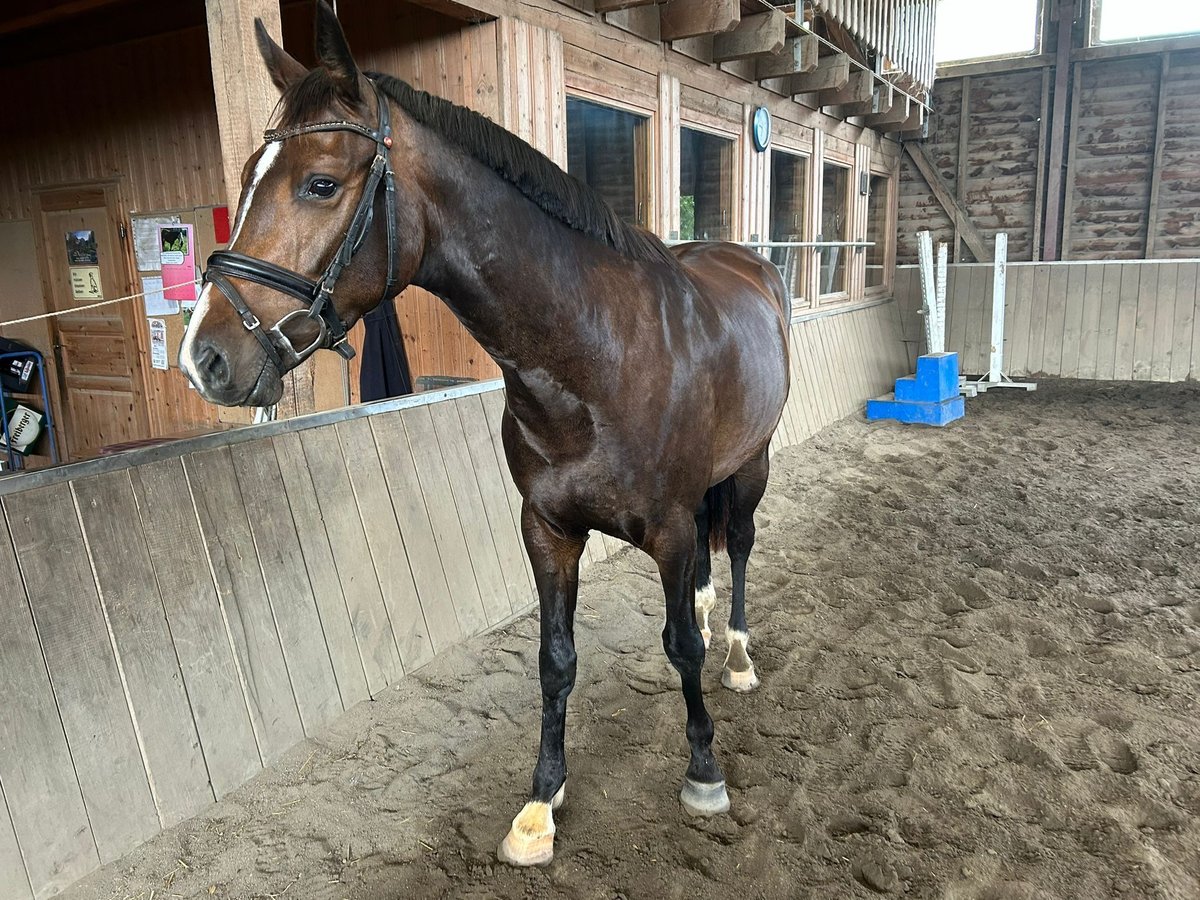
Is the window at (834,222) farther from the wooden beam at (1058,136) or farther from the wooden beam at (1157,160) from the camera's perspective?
the wooden beam at (1157,160)

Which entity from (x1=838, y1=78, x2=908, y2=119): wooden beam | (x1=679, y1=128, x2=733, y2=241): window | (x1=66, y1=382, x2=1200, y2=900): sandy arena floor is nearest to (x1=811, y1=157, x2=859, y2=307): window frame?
(x1=838, y1=78, x2=908, y2=119): wooden beam

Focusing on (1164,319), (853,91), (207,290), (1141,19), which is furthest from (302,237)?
(1141,19)

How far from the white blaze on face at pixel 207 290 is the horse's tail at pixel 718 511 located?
1998 mm

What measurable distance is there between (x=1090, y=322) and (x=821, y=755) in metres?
8.55

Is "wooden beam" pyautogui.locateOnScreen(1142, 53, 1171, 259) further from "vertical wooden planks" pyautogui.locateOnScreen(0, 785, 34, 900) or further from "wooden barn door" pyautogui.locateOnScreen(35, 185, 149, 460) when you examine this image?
"vertical wooden planks" pyautogui.locateOnScreen(0, 785, 34, 900)

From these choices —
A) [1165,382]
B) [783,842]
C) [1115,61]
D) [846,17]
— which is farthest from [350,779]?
[1115,61]

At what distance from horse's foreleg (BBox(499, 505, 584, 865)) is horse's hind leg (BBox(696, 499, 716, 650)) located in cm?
98

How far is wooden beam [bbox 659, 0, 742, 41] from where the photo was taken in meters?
4.28

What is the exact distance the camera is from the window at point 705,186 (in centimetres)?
517

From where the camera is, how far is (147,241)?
506 cm

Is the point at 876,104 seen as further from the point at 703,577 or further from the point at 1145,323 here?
the point at 703,577

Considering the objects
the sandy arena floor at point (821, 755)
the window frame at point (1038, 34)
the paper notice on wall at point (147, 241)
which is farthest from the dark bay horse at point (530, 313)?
the window frame at point (1038, 34)

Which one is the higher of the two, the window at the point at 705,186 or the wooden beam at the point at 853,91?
the wooden beam at the point at 853,91

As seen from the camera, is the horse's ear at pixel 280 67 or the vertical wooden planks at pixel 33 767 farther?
the vertical wooden planks at pixel 33 767
